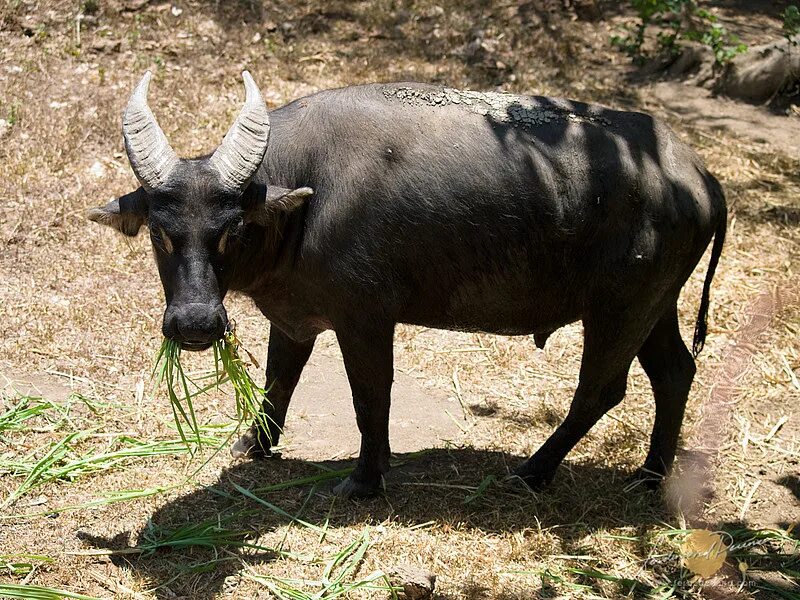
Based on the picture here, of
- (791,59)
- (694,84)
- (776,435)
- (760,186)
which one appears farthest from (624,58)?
(776,435)

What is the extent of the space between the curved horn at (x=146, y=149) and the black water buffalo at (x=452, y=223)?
20 centimetres

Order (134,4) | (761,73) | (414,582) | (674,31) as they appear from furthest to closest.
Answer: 1. (674,31)
2. (134,4)
3. (761,73)
4. (414,582)

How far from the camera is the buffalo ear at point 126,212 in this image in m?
4.48

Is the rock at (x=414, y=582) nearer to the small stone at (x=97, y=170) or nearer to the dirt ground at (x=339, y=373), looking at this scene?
the dirt ground at (x=339, y=373)

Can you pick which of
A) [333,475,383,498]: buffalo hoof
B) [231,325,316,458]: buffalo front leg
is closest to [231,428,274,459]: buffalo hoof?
[231,325,316,458]: buffalo front leg

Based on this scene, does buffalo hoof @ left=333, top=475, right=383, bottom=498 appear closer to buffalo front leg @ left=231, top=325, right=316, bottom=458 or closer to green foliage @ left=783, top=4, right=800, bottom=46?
buffalo front leg @ left=231, top=325, right=316, bottom=458

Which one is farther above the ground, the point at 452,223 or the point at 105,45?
the point at 452,223

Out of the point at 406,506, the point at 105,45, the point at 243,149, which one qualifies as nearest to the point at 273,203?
the point at 243,149

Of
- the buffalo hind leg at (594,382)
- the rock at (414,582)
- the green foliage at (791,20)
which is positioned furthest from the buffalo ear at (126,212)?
the green foliage at (791,20)

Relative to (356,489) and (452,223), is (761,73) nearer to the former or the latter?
(452,223)

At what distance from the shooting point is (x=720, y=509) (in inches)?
205

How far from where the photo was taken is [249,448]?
5.46 metres

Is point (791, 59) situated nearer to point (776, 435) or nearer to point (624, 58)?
point (624, 58)

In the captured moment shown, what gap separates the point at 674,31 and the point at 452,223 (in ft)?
25.7
